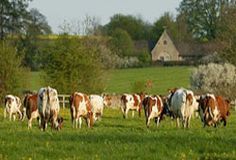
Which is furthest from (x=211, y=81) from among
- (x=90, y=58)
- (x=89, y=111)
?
(x=89, y=111)

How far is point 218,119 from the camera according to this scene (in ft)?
94.2

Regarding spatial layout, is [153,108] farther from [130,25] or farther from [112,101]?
[130,25]

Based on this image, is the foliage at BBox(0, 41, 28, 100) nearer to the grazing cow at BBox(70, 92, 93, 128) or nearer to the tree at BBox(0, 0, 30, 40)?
the tree at BBox(0, 0, 30, 40)

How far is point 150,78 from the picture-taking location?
98.2 meters

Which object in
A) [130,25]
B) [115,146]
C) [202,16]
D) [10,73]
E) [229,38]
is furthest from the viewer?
[130,25]

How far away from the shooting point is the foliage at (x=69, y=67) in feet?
186

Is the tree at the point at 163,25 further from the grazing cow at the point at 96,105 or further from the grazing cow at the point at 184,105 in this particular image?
the grazing cow at the point at 184,105

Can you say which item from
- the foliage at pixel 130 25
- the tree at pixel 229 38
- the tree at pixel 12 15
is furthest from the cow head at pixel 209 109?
the foliage at pixel 130 25

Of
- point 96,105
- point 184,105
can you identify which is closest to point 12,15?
point 96,105

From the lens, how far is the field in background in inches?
3463

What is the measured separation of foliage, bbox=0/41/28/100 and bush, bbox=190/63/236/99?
67.9 ft

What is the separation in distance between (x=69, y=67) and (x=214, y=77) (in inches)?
744

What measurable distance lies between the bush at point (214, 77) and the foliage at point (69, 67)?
1397cm

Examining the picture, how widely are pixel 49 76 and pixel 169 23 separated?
8378 centimetres
